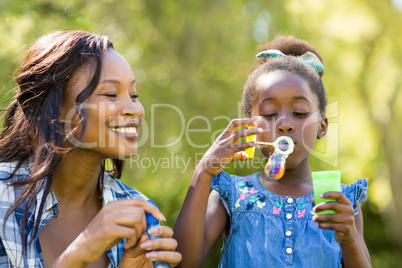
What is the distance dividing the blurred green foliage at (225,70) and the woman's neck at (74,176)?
201cm

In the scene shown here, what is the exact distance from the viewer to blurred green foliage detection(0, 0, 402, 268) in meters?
5.61

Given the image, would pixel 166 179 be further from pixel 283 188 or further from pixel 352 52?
pixel 352 52

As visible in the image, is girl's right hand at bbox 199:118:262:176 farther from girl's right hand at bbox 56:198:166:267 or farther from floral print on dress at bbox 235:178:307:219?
girl's right hand at bbox 56:198:166:267

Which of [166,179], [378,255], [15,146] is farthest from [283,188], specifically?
[378,255]

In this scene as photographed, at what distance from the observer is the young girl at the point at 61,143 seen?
2.31 m

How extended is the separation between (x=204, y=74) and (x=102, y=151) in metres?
4.97

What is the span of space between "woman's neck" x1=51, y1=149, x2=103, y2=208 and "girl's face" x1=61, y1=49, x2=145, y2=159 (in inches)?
3.7

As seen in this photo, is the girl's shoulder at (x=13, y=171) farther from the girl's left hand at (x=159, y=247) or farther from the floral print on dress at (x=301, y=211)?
the floral print on dress at (x=301, y=211)

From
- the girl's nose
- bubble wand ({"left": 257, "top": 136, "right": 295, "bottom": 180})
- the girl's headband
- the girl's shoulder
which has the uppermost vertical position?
the girl's headband

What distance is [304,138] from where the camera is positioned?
2.68m

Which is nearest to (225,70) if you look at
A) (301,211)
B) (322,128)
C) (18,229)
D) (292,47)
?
(292,47)

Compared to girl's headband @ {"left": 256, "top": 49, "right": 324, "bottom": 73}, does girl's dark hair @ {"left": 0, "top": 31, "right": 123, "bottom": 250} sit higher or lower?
lower

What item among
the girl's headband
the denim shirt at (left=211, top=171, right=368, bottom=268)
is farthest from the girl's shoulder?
the girl's headband

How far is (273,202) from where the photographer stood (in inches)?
107
